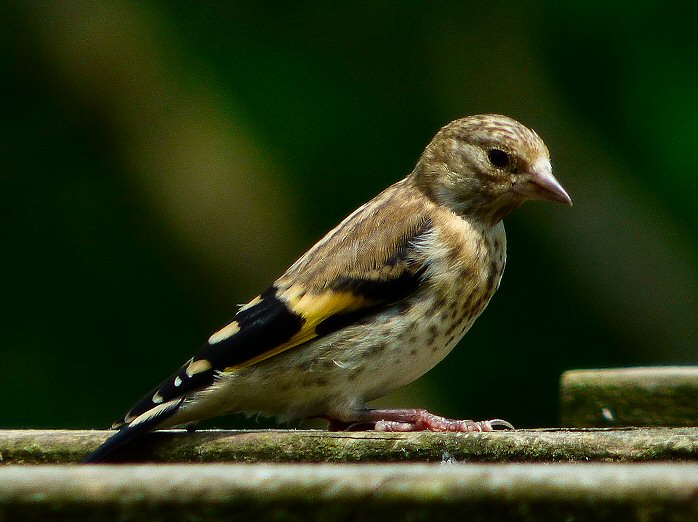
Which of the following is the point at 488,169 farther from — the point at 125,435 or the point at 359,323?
the point at 125,435

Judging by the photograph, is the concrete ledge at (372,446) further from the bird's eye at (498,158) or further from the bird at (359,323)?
the bird's eye at (498,158)

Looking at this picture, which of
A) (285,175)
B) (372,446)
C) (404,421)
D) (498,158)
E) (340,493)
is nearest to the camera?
(340,493)

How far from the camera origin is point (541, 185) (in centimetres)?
411

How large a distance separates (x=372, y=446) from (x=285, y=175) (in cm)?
533

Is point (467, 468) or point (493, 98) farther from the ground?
point (467, 468)

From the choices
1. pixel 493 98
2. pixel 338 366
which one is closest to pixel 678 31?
pixel 493 98

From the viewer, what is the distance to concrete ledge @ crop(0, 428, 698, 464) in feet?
8.36

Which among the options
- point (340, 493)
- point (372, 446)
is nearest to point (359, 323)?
point (372, 446)

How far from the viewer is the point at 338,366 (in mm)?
3783

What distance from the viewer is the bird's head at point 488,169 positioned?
4164mm

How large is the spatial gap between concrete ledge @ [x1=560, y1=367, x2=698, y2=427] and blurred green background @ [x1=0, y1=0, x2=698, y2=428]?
11.9 feet

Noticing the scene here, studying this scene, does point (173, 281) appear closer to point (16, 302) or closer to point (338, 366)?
point (16, 302)

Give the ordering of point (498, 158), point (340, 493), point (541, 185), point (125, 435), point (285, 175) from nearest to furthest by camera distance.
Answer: point (340, 493) < point (125, 435) < point (541, 185) < point (498, 158) < point (285, 175)

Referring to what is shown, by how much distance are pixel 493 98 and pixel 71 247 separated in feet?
9.41
